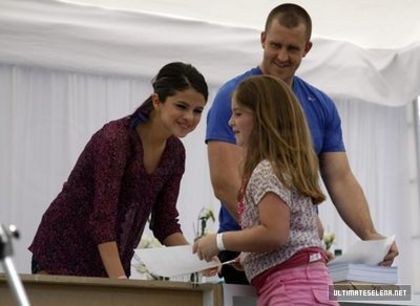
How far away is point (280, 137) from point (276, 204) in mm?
159

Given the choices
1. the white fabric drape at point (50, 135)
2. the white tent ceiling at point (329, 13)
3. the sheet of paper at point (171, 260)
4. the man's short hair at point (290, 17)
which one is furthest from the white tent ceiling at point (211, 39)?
the sheet of paper at point (171, 260)

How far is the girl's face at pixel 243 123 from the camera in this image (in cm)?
211

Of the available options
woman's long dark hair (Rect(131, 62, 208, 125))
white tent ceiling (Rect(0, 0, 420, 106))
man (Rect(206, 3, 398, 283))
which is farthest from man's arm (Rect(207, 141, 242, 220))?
white tent ceiling (Rect(0, 0, 420, 106))

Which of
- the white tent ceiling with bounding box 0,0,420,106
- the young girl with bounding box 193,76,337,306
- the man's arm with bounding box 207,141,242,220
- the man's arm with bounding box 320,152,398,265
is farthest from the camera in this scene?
the white tent ceiling with bounding box 0,0,420,106

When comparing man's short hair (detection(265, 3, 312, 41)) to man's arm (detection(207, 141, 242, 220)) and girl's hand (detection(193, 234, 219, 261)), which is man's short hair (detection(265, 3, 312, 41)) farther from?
girl's hand (detection(193, 234, 219, 261))

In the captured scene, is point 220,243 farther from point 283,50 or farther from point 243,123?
point 283,50

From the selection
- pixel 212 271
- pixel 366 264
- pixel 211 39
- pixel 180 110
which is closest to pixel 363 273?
pixel 366 264

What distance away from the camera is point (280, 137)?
6.83 ft

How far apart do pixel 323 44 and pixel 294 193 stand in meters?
2.57

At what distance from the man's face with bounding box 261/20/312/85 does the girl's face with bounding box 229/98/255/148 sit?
48 centimetres

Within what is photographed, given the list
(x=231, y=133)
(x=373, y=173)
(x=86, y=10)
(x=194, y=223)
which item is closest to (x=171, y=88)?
(x=231, y=133)

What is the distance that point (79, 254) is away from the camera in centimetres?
247

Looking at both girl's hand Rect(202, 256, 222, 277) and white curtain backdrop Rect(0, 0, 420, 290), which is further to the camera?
white curtain backdrop Rect(0, 0, 420, 290)

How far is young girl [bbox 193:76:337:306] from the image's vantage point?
6.53ft
